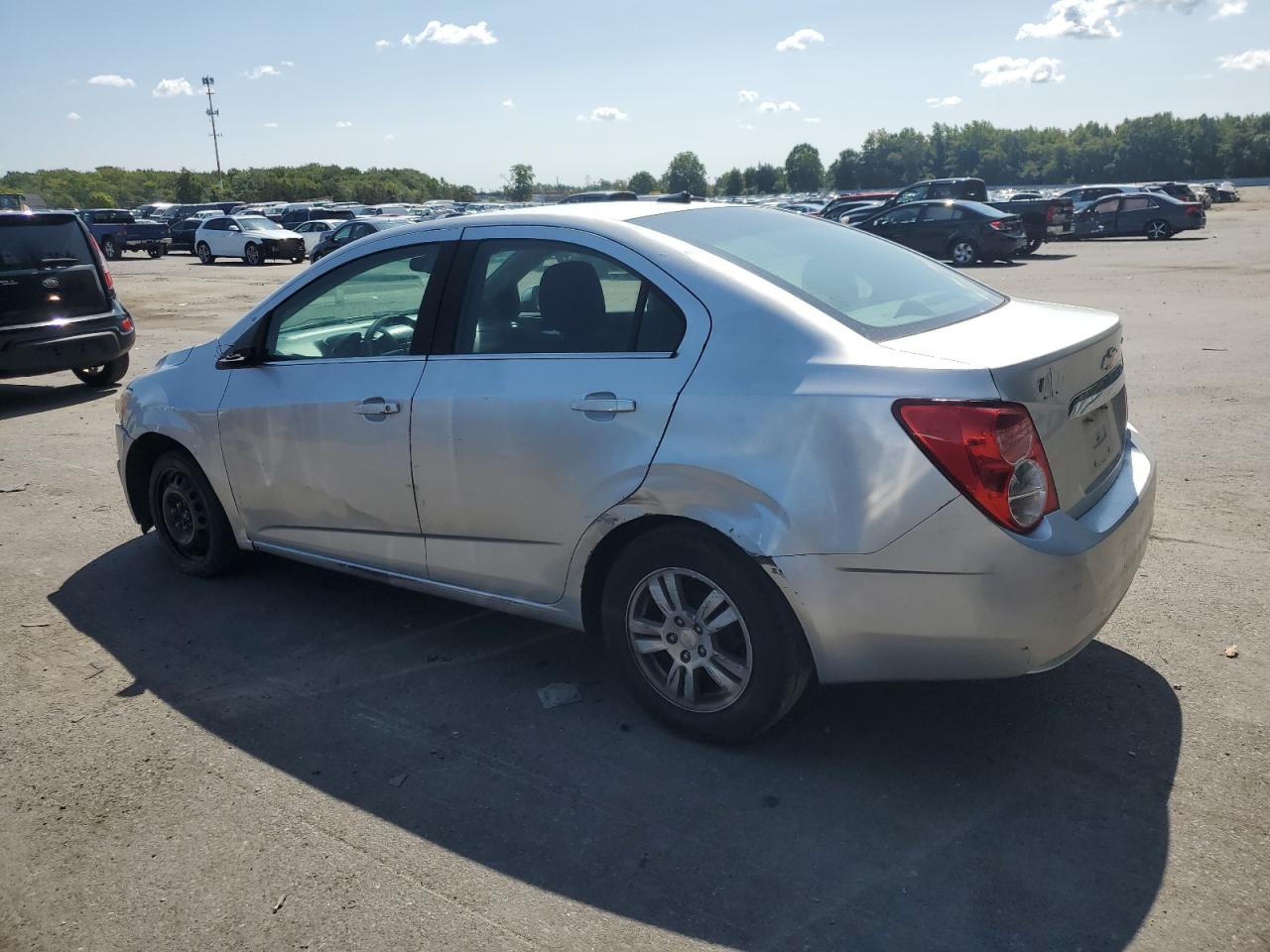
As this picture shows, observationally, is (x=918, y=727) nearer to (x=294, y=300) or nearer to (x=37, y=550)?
(x=294, y=300)

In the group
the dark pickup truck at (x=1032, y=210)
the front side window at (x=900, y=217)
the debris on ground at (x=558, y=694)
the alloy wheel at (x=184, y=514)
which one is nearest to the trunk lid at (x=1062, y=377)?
the debris on ground at (x=558, y=694)

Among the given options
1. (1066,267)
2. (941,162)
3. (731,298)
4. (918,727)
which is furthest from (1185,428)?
(941,162)

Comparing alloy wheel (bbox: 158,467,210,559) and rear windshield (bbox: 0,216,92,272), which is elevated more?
rear windshield (bbox: 0,216,92,272)

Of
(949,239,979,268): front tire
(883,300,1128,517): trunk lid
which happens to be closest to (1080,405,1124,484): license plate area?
(883,300,1128,517): trunk lid

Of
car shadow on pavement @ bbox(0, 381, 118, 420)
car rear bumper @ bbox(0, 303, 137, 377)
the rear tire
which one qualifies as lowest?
car shadow on pavement @ bbox(0, 381, 118, 420)

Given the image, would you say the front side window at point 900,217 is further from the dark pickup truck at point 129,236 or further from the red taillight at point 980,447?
the dark pickup truck at point 129,236

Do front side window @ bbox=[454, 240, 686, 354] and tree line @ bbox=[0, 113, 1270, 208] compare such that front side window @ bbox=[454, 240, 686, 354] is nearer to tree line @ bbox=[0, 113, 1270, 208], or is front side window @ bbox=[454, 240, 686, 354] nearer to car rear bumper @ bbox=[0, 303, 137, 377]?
car rear bumper @ bbox=[0, 303, 137, 377]

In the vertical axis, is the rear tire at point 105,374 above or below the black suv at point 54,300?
below

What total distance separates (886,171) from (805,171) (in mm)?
11477

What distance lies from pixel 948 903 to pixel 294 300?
350cm

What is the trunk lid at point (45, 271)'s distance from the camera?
969cm

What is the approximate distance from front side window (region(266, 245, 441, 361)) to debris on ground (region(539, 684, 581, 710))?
142cm

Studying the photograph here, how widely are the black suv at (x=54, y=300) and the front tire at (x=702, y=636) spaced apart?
8.38 metres

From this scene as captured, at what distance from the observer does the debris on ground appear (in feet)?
12.8
